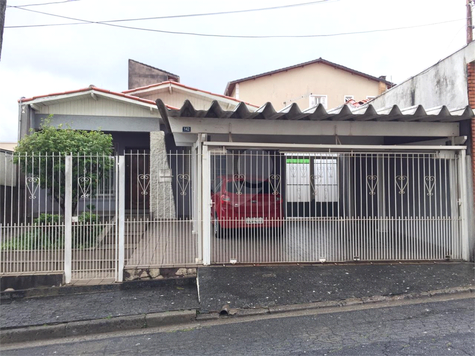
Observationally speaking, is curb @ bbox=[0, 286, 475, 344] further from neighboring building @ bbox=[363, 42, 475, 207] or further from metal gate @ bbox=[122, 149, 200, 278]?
neighboring building @ bbox=[363, 42, 475, 207]

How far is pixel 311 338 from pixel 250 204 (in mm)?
3032

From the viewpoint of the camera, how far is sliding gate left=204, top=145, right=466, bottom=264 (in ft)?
20.8

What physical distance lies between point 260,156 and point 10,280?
15.2ft

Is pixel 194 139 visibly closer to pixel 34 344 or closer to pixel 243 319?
pixel 243 319

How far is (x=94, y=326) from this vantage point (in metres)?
4.24

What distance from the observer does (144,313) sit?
450 cm

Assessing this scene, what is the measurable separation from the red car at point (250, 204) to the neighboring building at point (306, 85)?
13534 millimetres

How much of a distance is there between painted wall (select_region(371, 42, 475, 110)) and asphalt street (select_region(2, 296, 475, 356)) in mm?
4460

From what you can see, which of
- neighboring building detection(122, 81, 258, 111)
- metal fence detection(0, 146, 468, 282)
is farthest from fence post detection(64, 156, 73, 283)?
neighboring building detection(122, 81, 258, 111)

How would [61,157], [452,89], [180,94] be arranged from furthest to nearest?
[180,94] → [452,89] → [61,157]

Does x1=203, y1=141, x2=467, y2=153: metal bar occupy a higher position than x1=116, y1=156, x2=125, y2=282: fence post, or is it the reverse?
x1=203, y1=141, x2=467, y2=153: metal bar

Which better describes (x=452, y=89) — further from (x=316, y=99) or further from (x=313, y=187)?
(x=316, y=99)

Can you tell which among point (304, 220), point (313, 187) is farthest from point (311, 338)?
point (313, 187)

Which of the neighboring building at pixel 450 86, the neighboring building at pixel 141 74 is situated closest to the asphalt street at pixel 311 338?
the neighboring building at pixel 450 86
